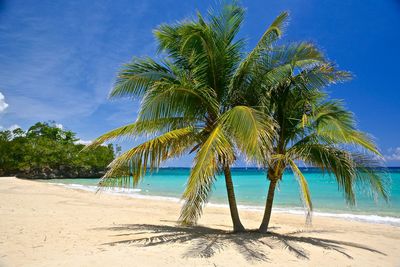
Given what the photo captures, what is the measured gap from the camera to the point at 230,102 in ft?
23.3

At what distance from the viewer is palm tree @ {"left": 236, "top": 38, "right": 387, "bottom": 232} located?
6352 millimetres

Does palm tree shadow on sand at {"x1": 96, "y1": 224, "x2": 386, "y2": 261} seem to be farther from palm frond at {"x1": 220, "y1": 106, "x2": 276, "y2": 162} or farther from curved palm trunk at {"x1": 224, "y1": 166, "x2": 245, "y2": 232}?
palm frond at {"x1": 220, "y1": 106, "x2": 276, "y2": 162}

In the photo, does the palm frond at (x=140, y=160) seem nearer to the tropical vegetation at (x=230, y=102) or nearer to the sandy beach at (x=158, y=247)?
the tropical vegetation at (x=230, y=102)

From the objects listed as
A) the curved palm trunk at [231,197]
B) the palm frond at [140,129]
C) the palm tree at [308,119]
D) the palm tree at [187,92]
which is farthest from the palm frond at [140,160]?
the palm tree at [308,119]

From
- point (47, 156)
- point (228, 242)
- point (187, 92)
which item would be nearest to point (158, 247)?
point (228, 242)

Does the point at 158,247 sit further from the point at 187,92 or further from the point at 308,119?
the point at 308,119

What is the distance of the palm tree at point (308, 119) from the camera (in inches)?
250

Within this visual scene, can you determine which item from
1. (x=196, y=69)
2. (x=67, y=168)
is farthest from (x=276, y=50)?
(x=67, y=168)

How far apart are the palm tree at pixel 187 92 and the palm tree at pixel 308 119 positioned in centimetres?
46

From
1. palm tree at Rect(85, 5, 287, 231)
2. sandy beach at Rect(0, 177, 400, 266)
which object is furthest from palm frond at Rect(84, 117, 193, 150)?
sandy beach at Rect(0, 177, 400, 266)

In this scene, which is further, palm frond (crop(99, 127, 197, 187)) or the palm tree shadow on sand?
palm frond (crop(99, 127, 197, 187))

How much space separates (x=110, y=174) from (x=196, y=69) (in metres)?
2.82

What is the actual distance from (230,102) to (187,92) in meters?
1.06

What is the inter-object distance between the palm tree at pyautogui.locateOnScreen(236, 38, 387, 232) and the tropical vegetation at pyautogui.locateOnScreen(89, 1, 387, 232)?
0.07 ft
